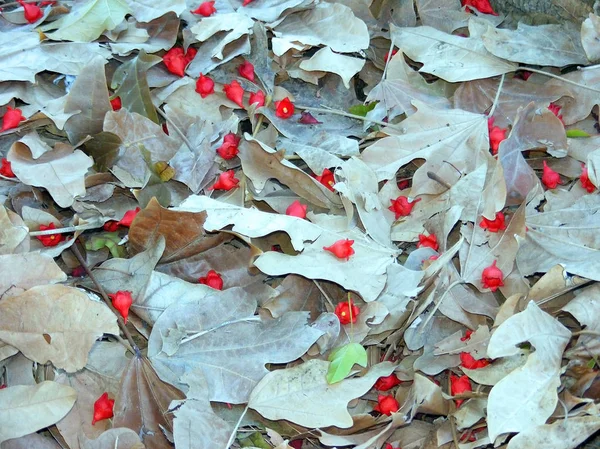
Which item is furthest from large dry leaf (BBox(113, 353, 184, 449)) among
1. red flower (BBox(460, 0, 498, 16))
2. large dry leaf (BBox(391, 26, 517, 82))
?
red flower (BBox(460, 0, 498, 16))

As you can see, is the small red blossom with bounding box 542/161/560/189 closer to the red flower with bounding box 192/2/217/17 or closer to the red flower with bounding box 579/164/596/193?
the red flower with bounding box 579/164/596/193

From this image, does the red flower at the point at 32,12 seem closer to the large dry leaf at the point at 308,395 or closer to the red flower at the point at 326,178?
the red flower at the point at 326,178

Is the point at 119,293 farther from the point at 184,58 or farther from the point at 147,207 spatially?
the point at 184,58

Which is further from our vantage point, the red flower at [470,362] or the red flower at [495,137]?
the red flower at [495,137]

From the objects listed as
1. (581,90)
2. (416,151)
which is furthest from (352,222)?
(581,90)

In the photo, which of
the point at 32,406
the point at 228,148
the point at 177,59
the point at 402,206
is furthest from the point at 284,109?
the point at 32,406

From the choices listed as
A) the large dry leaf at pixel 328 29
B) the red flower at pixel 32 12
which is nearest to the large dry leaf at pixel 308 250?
the large dry leaf at pixel 328 29
